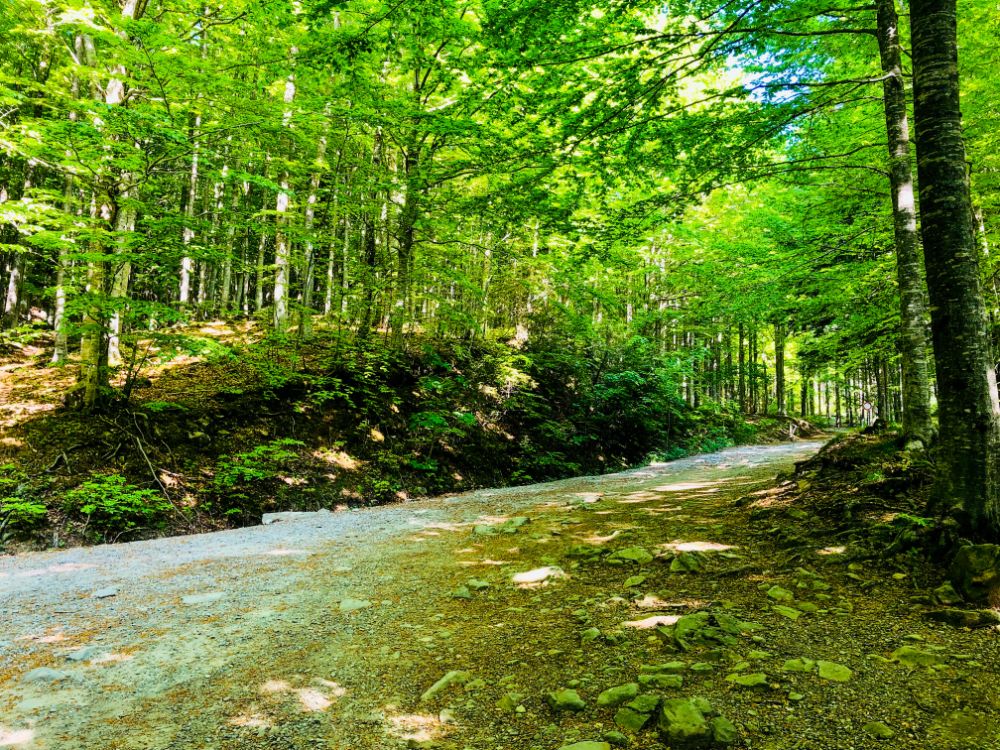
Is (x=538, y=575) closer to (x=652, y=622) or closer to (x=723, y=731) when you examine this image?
(x=652, y=622)

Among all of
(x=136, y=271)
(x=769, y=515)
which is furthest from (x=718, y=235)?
(x=136, y=271)

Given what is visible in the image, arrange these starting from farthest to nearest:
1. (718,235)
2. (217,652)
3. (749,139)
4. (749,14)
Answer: (718,235), (749,139), (749,14), (217,652)

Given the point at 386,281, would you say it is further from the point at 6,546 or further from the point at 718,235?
the point at 718,235

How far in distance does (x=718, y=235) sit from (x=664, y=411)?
20.7ft

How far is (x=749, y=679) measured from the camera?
224 centimetres

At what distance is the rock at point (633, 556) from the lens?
413 centimetres

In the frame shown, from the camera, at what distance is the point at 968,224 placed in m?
3.40

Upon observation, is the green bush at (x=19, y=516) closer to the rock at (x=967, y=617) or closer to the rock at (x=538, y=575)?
the rock at (x=538, y=575)

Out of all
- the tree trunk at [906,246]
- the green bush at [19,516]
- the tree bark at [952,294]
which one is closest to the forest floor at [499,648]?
the tree bark at [952,294]

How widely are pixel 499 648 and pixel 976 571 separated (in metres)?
2.91

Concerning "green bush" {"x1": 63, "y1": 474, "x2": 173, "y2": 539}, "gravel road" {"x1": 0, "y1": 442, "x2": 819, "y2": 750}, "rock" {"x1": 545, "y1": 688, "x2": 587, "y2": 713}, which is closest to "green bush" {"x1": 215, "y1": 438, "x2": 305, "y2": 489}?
"green bush" {"x1": 63, "y1": 474, "x2": 173, "y2": 539}

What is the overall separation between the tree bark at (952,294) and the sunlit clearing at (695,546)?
1.58 meters

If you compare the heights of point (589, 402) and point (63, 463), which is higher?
point (589, 402)

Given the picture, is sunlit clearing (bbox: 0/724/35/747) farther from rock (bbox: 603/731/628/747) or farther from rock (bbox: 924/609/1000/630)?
rock (bbox: 924/609/1000/630)
